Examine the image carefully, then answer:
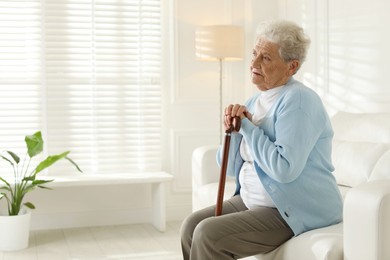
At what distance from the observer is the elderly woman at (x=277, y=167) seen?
2438 millimetres

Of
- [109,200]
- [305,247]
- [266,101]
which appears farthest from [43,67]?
[305,247]

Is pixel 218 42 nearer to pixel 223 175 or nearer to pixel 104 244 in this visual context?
pixel 104 244

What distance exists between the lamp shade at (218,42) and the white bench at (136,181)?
0.95 metres

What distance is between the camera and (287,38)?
2.60 meters

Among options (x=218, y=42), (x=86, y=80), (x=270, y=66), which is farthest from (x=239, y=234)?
(x=86, y=80)

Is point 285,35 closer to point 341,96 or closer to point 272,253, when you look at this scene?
point 272,253

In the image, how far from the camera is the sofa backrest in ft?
10.0

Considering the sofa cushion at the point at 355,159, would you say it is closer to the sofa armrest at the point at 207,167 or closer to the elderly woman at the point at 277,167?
the elderly woman at the point at 277,167

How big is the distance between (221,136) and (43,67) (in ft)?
4.71

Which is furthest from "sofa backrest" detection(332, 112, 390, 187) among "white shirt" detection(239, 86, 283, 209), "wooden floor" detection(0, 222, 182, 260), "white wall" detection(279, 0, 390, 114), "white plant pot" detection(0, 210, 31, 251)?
"white plant pot" detection(0, 210, 31, 251)

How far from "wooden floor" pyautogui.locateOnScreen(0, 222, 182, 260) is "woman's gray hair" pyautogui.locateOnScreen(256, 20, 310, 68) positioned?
180 cm

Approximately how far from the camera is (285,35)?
261 centimetres

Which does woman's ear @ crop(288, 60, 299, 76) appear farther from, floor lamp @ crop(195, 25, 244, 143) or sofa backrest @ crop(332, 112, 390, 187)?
floor lamp @ crop(195, 25, 244, 143)

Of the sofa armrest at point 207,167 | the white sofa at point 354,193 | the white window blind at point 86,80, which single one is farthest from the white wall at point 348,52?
the white window blind at point 86,80
